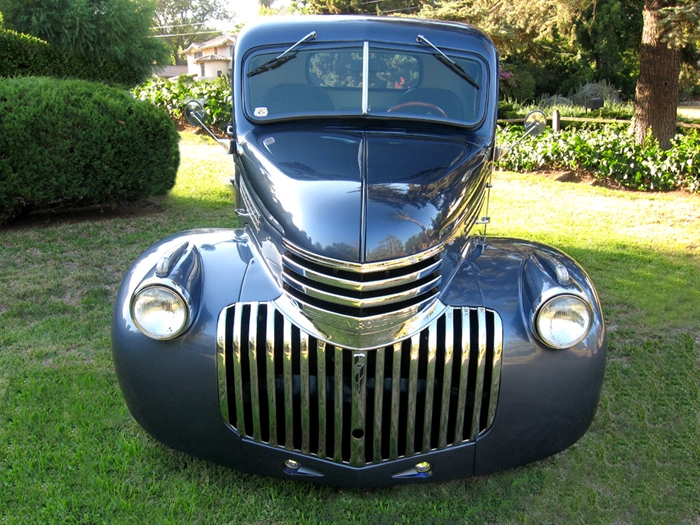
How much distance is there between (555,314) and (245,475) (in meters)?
1.62

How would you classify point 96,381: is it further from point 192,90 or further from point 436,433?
point 192,90

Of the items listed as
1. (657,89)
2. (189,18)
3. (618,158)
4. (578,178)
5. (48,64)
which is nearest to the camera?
(618,158)

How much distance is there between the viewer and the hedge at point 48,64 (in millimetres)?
13602

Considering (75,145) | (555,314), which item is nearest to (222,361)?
(555,314)

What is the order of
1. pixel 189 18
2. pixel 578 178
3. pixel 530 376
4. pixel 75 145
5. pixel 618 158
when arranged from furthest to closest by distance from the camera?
pixel 189 18, pixel 578 178, pixel 618 158, pixel 75 145, pixel 530 376

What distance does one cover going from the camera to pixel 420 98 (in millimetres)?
3691

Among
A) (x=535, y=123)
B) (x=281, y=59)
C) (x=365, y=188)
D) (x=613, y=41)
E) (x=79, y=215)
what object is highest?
(x=613, y=41)

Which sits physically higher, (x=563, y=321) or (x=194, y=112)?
(x=194, y=112)

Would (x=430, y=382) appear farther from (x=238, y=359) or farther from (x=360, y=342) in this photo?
(x=238, y=359)

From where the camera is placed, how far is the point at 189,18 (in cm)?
6638

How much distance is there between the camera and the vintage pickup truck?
2.51 m

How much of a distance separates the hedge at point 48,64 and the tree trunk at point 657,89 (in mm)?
11724

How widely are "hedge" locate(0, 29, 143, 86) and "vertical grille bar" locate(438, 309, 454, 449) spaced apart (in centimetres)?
1305

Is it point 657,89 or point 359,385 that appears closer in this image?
point 359,385
